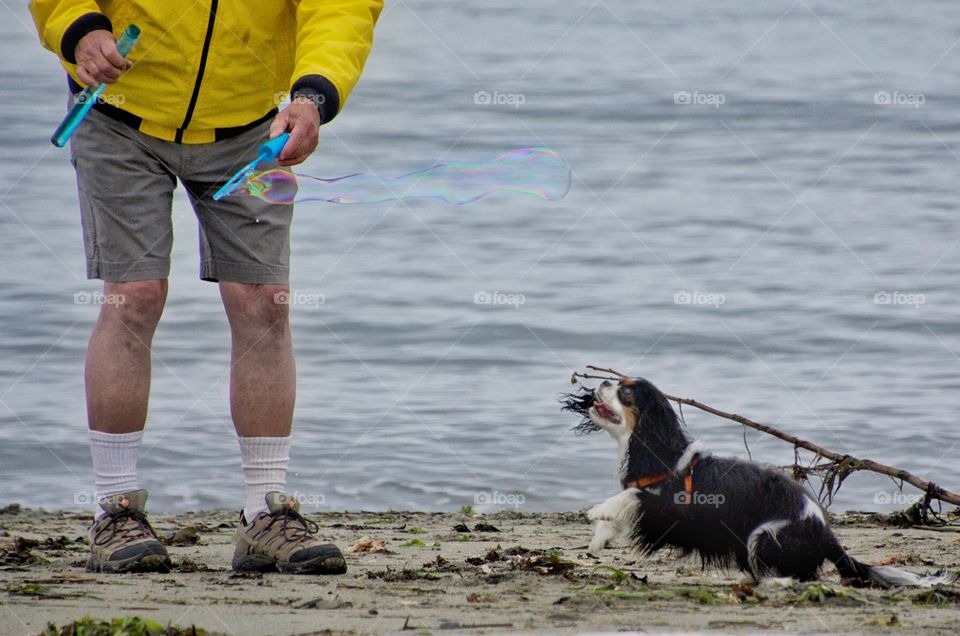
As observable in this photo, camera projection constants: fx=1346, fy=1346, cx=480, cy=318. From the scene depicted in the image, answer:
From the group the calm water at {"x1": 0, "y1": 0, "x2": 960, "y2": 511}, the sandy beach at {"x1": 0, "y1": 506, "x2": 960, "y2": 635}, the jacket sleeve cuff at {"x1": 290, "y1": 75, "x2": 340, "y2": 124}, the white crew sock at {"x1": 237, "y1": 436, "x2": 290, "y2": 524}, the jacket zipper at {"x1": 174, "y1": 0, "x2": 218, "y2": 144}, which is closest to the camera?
the sandy beach at {"x1": 0, "y1": 506, "x2": 960, "y2": 635}

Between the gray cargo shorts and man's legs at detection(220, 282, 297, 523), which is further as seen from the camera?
man's legs at detection(220, 282, 297, 523)

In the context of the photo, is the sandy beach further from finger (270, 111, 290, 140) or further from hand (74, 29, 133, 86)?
hand (74, 29, 133, 86)

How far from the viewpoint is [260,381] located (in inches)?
167

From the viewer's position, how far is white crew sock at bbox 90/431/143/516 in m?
4.17

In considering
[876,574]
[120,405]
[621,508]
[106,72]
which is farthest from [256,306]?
[876,574]

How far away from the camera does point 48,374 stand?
821cm

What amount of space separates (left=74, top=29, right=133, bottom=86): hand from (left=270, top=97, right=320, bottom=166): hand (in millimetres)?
463

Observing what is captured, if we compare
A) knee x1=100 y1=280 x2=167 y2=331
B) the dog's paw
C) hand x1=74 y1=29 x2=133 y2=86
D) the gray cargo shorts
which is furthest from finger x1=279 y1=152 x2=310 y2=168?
the dog's paw

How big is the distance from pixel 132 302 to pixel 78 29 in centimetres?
82

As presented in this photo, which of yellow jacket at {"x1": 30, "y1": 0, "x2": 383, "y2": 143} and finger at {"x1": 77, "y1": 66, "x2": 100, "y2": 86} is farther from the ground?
yellow jacket at {"x1": 30, "y1": 0, "x2": 383, "y2": 143}

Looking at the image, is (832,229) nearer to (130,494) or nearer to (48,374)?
(48,374)

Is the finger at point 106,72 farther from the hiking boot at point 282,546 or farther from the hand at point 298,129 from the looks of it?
the hiking boot at point 282,546

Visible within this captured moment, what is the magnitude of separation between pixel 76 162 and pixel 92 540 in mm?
1167

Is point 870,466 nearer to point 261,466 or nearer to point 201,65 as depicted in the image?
point 261,466
